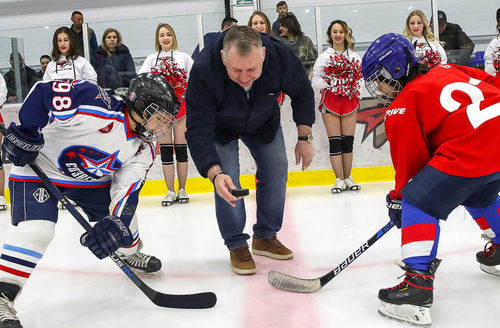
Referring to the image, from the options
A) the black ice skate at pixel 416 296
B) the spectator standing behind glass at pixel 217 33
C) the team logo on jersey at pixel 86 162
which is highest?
the spectator standing behind glass at pixel 217 33

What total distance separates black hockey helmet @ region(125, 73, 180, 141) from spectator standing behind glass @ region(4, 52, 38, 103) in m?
3.50

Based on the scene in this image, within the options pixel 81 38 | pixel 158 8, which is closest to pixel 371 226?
pixel 81 38

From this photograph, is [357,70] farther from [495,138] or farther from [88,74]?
[495,138]

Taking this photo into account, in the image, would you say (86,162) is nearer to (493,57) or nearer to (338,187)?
(338,187)

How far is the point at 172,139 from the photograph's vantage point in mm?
4309

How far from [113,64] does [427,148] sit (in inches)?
151

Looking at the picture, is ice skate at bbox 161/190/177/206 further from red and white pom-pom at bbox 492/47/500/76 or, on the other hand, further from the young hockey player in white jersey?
red and white pom-pom at bbox 492/47/500/76

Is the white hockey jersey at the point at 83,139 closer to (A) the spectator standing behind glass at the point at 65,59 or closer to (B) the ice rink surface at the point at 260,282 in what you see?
(B) the ice rink surface at the point at 260,282

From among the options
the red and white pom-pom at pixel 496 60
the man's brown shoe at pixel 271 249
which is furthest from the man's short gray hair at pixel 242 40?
the red and white pom-pom at pixel 496 60

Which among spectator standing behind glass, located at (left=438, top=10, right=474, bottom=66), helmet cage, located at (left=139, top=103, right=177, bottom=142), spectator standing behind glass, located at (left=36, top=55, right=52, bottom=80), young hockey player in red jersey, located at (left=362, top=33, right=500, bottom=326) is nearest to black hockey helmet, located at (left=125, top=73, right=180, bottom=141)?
helmet cage, located at (left=139, top=103, right=177, bottom=142)

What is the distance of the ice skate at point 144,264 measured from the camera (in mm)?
2365

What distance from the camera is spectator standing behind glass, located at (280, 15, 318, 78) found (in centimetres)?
478

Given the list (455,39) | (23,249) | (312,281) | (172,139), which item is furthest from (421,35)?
(23,249)

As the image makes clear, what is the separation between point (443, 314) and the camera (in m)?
1.79
